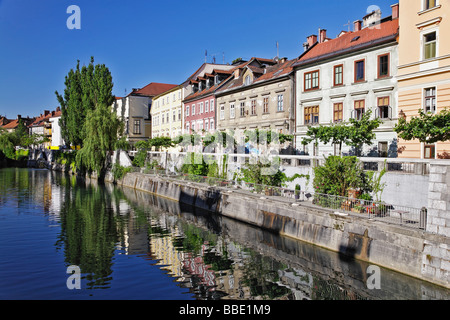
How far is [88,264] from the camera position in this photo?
52.4ft

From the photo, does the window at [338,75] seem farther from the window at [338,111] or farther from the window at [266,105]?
the window at [266,105]

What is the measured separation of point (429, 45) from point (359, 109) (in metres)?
7.02

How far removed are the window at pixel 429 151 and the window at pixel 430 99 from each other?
78.2 inches

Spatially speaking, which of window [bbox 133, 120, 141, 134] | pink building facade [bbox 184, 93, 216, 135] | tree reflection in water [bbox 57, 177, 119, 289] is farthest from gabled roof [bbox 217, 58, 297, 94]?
window [bbox 133, 120, 141, 134]

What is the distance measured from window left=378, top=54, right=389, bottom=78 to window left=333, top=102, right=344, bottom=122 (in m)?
3.84

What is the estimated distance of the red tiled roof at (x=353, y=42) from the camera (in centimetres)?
2567

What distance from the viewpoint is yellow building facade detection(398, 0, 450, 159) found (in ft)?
66.2

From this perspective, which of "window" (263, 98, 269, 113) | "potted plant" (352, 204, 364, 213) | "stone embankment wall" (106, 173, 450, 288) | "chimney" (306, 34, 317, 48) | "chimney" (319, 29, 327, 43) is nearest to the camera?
"stone embankment wall" (106, 173, 450, 288)

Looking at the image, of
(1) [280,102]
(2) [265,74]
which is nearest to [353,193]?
(1) [280,102]

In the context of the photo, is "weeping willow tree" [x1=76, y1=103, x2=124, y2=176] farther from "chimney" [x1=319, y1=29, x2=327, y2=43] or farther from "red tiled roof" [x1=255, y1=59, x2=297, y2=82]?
"chimney" [x1=319, y1=29, x2=327, y2=43]

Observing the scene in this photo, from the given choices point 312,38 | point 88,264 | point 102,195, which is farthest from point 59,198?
point 312,38

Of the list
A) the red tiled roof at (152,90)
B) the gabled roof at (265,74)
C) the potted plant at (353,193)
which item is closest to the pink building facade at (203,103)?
the gabled roof at (265,74)

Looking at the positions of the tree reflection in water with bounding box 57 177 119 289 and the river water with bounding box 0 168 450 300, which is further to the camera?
the tree reflection in water with bounding box 57 177 119 289

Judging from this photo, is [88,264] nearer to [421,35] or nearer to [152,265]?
[152,265]
